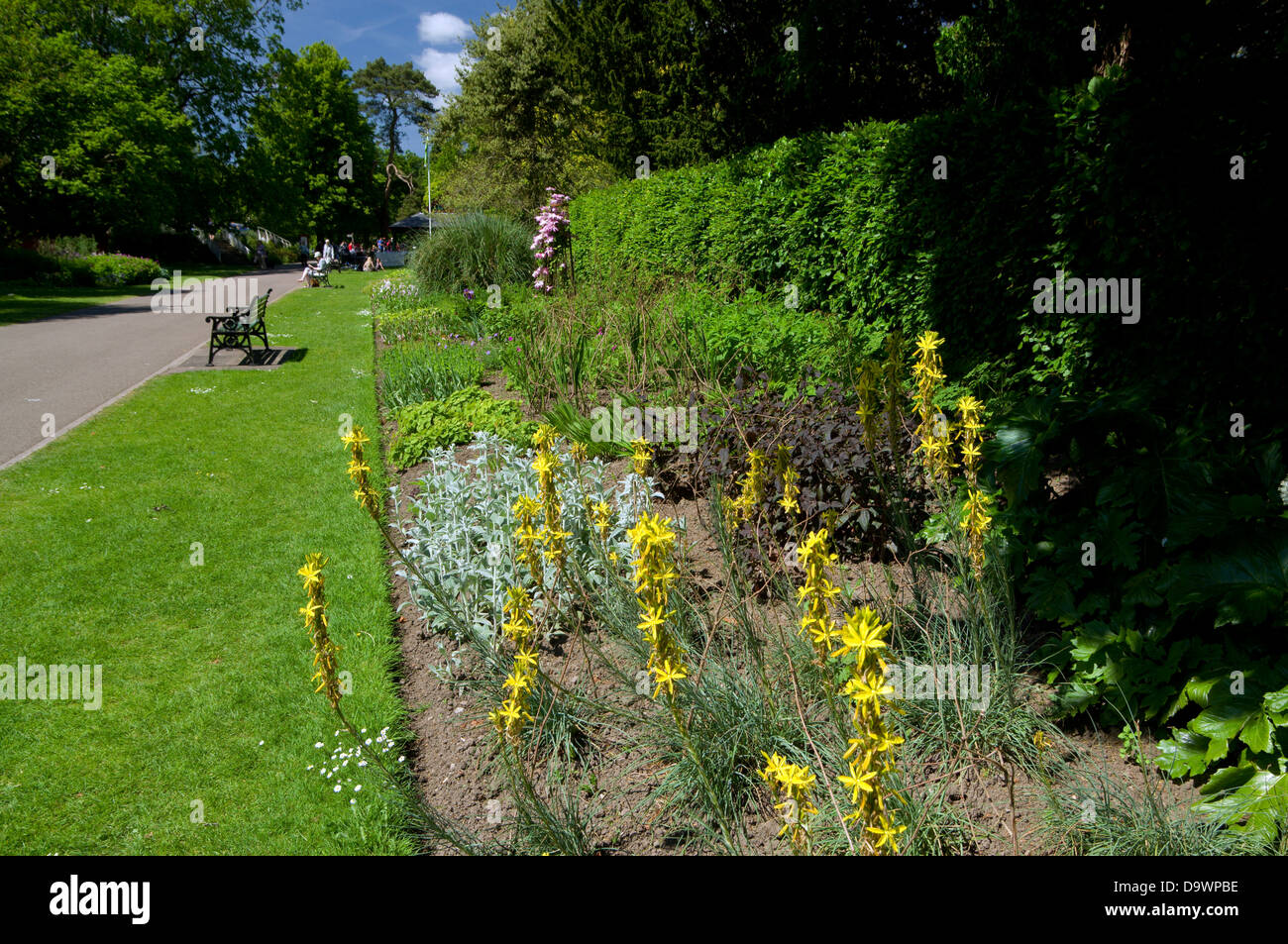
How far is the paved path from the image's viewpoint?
8.41m

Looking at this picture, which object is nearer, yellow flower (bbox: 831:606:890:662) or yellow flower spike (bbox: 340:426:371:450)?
yellow flower (bbox: 831:606:890:662)

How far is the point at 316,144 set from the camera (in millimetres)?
50219

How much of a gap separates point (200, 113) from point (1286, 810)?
48.7 meters

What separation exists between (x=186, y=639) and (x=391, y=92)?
72.0m

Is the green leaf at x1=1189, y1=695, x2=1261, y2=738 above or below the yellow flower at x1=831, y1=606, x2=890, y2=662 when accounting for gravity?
below

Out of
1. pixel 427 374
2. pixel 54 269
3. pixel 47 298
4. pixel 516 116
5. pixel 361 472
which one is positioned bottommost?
pixel 361 472

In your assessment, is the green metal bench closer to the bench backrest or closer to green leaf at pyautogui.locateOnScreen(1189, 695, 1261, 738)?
the bench backrest

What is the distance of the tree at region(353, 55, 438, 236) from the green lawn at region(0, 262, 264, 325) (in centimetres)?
3989

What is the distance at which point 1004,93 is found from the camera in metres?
9.73

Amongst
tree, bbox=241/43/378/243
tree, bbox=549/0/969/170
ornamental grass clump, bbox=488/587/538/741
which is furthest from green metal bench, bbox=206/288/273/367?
tree, bbox=241/43/378/243

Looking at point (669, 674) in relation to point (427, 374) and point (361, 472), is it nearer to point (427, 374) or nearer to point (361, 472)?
point (361, 472)

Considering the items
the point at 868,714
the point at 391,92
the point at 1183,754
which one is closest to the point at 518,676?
the point at 868,714
